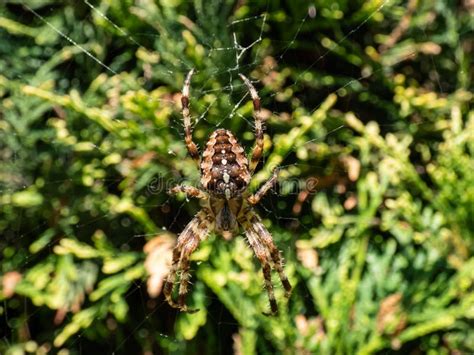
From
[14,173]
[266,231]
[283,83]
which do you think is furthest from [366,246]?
[14,173]

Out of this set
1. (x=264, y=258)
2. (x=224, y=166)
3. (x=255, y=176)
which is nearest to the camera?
(x=224, y=166)

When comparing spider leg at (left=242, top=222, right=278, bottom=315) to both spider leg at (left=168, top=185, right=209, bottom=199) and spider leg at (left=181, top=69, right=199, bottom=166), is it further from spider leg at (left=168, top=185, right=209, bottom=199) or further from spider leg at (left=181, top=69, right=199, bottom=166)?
spider leg at (left=181, top=69, right=199, bottom=166)

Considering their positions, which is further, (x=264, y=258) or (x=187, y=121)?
(x=264, y=258)

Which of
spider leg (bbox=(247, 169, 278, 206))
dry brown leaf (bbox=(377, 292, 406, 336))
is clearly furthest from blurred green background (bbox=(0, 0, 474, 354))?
spider leg (bbox=(247, 169, 278, 206))

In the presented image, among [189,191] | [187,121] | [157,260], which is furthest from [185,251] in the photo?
[187,121]

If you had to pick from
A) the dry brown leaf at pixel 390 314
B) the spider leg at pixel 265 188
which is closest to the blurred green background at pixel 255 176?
the dry brown leaf at pixel 390 314

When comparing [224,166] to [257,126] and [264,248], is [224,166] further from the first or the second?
[264,248]

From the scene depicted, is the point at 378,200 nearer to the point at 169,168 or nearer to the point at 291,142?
the point at 291,142
